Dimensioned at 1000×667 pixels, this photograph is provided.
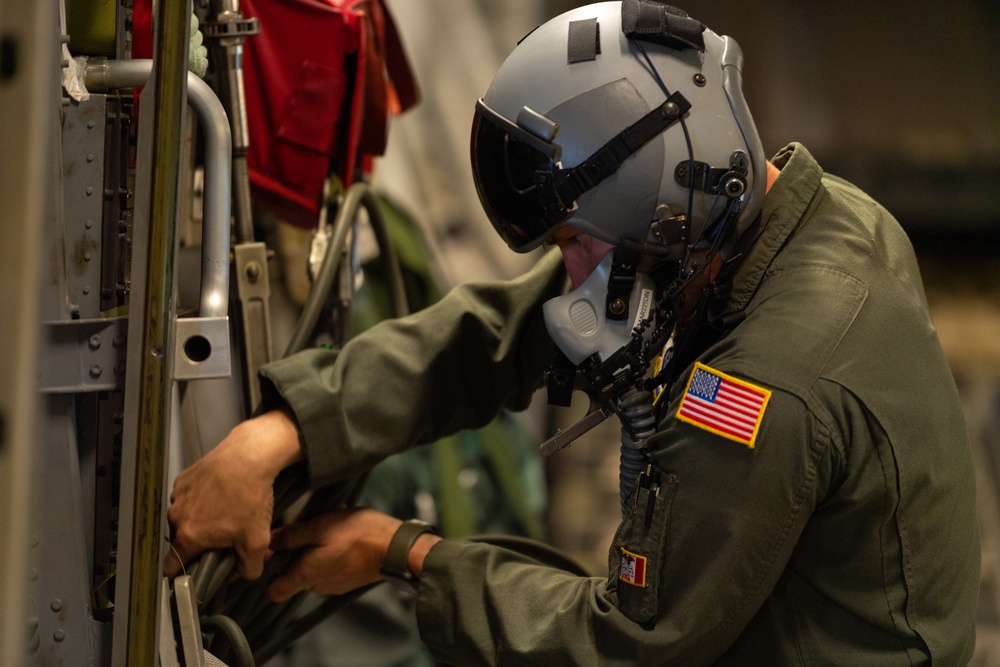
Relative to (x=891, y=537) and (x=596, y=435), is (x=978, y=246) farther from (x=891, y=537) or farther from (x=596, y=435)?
(x=891, y=537)

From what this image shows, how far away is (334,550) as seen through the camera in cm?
181

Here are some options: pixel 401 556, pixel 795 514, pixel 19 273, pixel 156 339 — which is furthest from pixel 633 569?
pixel 19 273

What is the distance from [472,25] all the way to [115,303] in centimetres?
293

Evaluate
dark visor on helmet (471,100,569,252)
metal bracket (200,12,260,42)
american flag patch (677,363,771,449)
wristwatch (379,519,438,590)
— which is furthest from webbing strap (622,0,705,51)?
wristwatch (379,519,438,590)

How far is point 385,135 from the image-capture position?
244 centimetres

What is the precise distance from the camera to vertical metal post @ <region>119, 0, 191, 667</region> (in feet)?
3.76

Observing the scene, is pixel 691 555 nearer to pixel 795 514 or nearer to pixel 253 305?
pixel 795 514

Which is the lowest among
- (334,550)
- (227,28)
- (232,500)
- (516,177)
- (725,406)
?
(334,550)

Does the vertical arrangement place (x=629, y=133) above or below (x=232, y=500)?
above

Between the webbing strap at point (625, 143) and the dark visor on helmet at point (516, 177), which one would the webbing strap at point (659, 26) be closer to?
the webbing strap at point (625, 143)

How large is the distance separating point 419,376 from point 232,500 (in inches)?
15.8

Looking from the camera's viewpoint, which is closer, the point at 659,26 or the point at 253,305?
the point at 659,26

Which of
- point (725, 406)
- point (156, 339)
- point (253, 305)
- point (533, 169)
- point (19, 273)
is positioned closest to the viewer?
point (19, 273)

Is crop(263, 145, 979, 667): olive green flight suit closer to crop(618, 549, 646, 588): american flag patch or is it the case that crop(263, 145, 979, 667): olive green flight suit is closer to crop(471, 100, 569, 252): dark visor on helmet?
crop(618, 549, 646, 588): american flag patch
